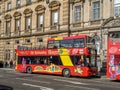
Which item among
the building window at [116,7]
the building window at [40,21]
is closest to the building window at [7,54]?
the building window at [40,21]

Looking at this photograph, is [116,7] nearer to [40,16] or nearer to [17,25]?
[40,16]

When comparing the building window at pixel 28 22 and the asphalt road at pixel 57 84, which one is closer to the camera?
the asphalt road at pixel 57 84

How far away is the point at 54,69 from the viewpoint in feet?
105

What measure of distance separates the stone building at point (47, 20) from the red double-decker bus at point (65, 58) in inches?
244

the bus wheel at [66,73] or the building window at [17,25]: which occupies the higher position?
the building window at [17,25]

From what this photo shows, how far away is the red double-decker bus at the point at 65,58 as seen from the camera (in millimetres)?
29109

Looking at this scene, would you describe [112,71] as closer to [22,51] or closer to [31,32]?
[22,51]

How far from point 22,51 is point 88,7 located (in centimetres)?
1029

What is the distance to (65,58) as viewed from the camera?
101 ft

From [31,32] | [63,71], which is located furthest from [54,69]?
[31,32]

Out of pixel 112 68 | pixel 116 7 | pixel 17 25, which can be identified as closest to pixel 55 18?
pixel 17 25

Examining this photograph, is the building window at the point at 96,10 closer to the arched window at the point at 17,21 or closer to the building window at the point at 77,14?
the building window at the point at 77,14

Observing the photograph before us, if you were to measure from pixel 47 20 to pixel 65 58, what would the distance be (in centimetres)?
1616

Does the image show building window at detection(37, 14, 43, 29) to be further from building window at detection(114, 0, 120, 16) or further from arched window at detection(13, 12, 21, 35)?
building window at detection(114, 0, 120, 16)
